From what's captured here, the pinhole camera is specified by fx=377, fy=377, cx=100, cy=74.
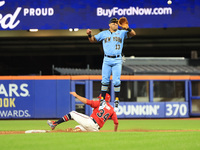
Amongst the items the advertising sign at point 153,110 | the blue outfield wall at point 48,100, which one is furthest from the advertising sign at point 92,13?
the advertising sign at point 153,110

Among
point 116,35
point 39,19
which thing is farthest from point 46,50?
point 116,35

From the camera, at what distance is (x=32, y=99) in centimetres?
1820

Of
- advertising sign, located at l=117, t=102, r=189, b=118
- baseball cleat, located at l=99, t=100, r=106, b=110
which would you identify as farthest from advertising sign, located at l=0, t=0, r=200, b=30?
baseball cleat, located at l=99, t=100, r=106, b=110

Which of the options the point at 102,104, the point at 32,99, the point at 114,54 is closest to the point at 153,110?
the point at 32,99

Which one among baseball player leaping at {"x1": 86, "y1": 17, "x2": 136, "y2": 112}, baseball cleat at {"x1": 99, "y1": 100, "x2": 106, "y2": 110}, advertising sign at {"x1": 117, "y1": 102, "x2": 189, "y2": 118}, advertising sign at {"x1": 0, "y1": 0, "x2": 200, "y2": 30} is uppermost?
advertising sign at {"x1": 0, "y1": 0, "x2": 200, "y2": 30}

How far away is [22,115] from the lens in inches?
715

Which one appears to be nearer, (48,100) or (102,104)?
(102,104)

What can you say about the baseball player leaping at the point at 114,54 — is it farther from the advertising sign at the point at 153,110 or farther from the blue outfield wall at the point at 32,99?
the advertising sign at the point at 153,110

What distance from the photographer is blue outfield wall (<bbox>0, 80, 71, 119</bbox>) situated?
59.5ft

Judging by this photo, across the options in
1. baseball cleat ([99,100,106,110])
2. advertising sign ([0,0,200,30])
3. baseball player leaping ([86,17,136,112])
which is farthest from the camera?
advertising sign ([0,0,200,30])

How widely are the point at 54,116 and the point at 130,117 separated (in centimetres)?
373

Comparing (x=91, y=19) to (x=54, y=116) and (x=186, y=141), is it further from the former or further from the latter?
(x=186, y=141)

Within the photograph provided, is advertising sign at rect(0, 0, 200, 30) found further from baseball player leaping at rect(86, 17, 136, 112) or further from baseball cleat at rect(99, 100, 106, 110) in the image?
baseball player leaping at rect(86, 17, 136, 112)

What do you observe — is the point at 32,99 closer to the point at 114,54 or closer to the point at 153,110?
the point at 153,110
